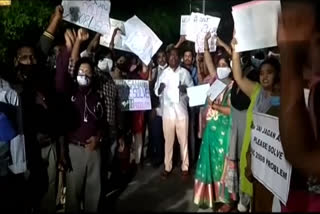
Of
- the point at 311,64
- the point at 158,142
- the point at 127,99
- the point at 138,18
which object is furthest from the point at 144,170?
the point at 311,64

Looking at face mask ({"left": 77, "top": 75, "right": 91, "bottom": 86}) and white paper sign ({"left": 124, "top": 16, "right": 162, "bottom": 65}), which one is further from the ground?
white paper sign ({"left": 124, "top": 16, "right": 162, "bottom": 65})

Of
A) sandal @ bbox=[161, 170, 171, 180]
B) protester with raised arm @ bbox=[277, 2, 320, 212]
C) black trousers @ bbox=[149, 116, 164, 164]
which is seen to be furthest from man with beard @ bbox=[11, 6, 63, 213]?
protester with raised arm @ bbox=[277, 2, 320, 212]

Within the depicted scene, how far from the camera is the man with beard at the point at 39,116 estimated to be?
2.79 m

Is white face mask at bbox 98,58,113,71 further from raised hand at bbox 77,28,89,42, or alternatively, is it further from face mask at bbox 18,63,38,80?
face mask at bbox 18,63,38,80

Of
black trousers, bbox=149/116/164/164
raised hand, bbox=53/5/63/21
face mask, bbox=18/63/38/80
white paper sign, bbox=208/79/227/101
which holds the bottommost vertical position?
black trousers, bbox=149/116/164/164

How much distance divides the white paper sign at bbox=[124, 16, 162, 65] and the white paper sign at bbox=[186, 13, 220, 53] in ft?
0.67

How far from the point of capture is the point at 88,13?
10.1ft

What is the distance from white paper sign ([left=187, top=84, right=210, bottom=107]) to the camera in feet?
11.6

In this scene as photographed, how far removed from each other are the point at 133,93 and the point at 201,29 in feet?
1.98

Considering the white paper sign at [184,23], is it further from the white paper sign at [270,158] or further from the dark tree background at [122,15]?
the white paper sign at [270,158]

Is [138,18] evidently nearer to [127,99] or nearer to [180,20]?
[180,20]

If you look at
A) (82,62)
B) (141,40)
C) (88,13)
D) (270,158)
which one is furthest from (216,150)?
(270,158)

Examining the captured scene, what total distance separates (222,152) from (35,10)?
145 centimetres

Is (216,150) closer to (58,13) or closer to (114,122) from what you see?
(114,122)
